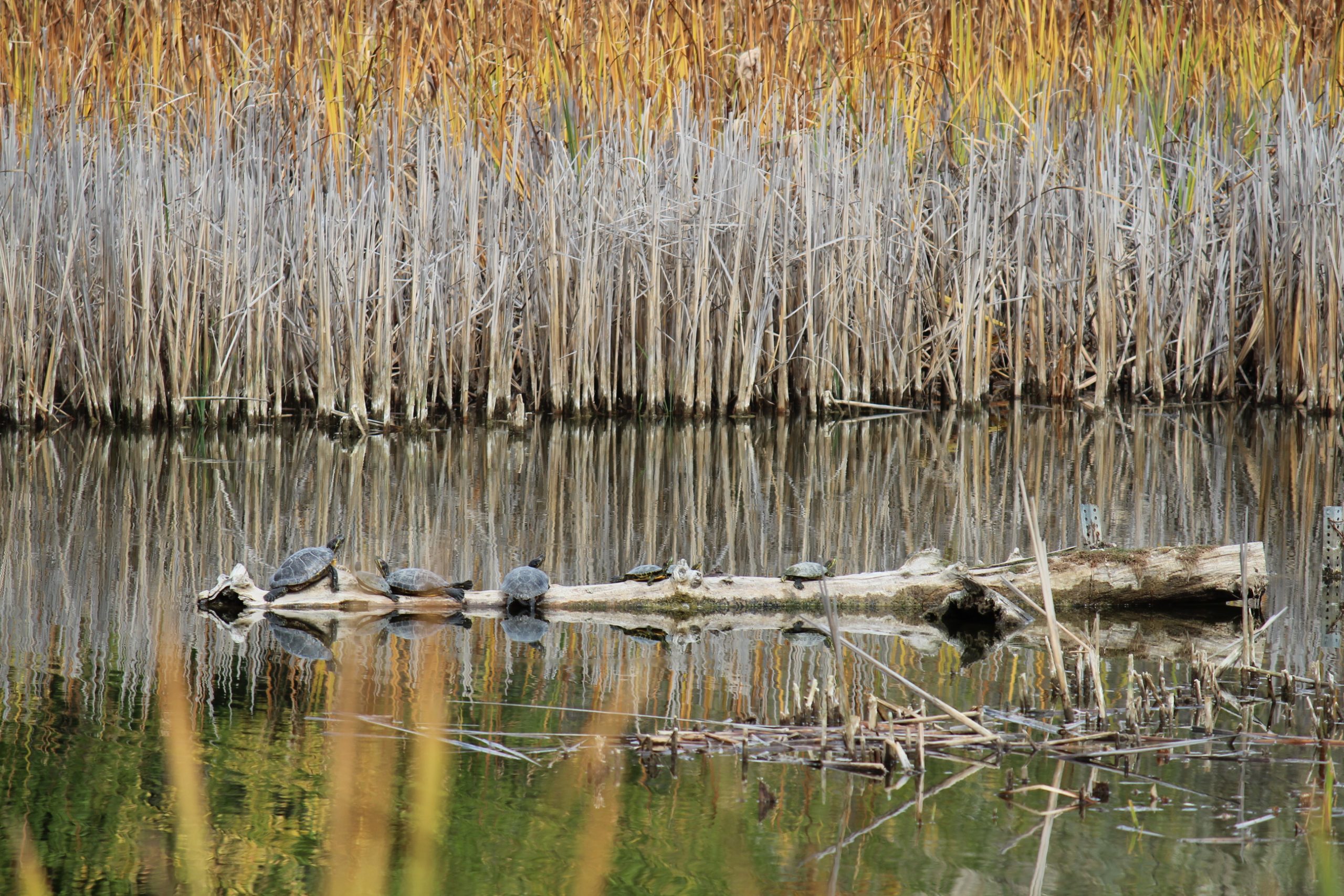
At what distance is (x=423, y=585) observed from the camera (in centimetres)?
347

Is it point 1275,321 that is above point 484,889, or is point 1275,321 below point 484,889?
above

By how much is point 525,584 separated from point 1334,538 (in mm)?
2217

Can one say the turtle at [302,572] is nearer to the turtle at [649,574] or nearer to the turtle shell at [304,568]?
the turtle shell at [304,568]

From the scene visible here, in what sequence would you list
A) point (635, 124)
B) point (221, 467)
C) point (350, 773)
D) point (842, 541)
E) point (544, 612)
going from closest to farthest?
1. point (350, 773)
2. point (544, 612)
3. point (842, 541)
4. point (221, 467)
5. point (635, 124)

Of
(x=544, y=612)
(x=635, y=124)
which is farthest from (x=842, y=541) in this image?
(x=635, y=124)

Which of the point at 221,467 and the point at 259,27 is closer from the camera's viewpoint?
the point at 221,467

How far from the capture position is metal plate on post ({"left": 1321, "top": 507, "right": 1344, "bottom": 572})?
3.76 metres

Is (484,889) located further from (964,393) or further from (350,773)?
(964,393)

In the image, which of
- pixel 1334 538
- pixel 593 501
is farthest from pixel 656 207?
pixel 1334 538

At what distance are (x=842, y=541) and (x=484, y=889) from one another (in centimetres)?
243

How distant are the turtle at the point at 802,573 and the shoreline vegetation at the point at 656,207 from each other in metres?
3.02

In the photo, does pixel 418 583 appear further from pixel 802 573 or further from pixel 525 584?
pixel 802 573

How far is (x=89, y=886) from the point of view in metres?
1.95

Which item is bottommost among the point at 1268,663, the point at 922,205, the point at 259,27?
the point at 1268,663
